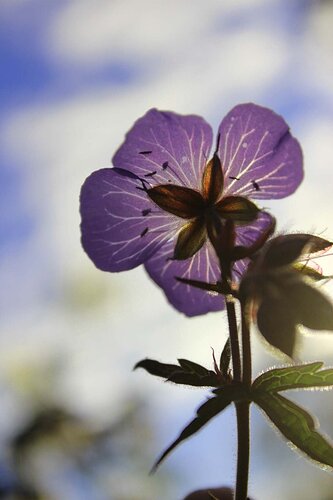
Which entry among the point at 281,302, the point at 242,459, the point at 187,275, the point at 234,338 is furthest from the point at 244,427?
the point at 187,275

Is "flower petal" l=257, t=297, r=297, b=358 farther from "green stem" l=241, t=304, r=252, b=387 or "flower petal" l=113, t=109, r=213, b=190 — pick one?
"flower petal" l=113, t=109, r=213, b=190

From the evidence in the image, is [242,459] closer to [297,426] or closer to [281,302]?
[297,426]

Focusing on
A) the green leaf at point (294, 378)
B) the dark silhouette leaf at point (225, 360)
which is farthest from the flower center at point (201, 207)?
the green leaf at point (294, 378)

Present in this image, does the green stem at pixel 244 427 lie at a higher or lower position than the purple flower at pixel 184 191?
lower

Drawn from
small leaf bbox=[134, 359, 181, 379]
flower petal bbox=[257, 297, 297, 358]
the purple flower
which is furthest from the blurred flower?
the purple flower

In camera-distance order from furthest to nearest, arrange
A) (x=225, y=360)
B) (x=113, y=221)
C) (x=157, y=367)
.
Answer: (x=113, y=221)
(x=225, y=360)
(x=157, y=367)

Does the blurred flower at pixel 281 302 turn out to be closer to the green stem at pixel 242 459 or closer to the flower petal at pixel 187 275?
the green stem at pixel 242 459
